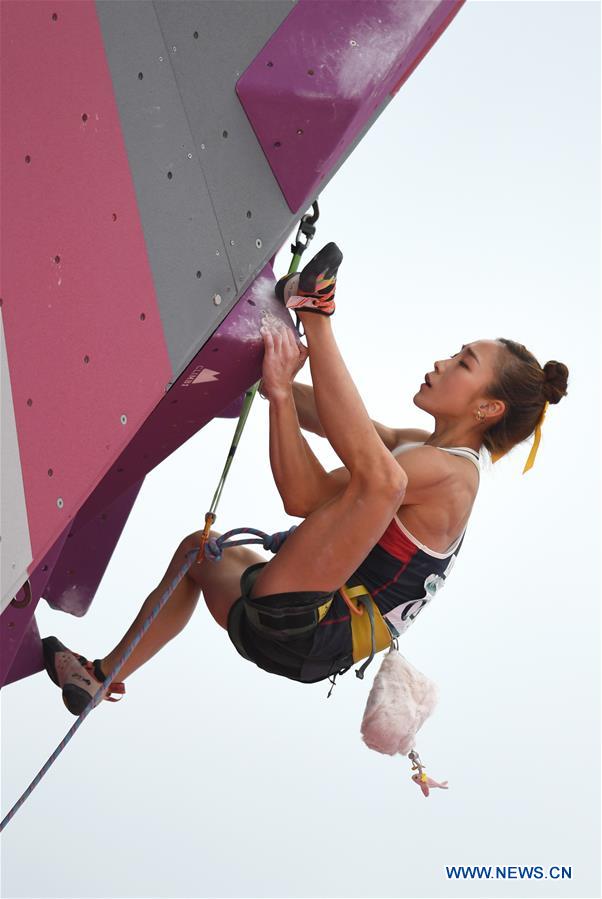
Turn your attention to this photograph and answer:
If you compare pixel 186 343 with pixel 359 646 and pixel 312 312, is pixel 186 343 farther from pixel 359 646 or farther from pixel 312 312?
pixel 359 646

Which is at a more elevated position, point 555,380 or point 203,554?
point 555,380

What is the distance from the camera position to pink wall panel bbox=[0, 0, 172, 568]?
1.92 meters

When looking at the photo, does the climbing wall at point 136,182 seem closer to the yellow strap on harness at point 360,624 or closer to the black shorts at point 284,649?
the black shorts at point 284,649

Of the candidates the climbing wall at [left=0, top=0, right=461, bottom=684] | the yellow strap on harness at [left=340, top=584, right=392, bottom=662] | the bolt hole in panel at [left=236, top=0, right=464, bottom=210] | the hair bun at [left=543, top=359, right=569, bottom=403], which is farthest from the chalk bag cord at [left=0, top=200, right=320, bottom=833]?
the hair bun at [left=543, top=359, right=569, bottom=403]

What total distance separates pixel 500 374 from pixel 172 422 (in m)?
0.65

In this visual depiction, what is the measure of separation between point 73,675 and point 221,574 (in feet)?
1.18

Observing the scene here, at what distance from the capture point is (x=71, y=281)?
193 cm

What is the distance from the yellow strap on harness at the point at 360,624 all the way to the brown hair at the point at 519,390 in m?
0.39

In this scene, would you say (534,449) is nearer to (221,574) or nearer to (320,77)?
(221,574)

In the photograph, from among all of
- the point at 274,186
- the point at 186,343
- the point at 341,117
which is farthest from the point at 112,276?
the point at 341,117

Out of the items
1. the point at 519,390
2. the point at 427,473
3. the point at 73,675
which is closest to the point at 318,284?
the point at 427,473

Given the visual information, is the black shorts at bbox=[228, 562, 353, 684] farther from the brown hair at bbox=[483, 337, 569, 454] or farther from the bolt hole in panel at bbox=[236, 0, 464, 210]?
the bolt hole in panel at bbox=[236, 0, 464, 210]

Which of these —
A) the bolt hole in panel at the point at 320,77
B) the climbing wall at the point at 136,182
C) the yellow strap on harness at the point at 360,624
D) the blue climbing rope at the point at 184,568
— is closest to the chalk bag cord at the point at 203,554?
the blue climbing rope at the point at 184,568

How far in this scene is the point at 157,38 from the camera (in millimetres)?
1973
